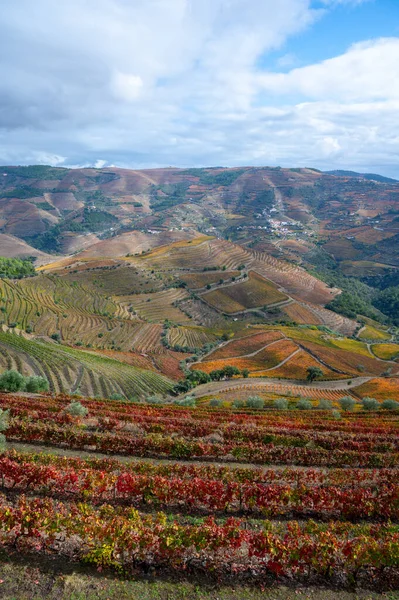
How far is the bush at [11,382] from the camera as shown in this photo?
48469 mm

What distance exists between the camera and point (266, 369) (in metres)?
104

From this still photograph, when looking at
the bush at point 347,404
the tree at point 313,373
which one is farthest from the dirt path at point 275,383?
the bush at point 347,404

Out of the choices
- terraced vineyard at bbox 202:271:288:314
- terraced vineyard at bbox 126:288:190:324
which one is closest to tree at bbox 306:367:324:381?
terraced vineyard at bbox 126:288:190:324

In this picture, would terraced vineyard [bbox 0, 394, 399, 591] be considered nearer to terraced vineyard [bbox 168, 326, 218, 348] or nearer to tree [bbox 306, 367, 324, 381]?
tree [bbox 306, 367, 324, 381]

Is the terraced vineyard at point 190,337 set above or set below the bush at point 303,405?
below

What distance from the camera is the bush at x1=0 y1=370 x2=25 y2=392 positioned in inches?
1908

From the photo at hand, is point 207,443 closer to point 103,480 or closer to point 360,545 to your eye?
point 103,480

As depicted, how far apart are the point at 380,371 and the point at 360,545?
336ft

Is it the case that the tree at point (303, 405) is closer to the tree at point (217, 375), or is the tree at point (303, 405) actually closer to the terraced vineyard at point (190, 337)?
the tree at point (217, 375)

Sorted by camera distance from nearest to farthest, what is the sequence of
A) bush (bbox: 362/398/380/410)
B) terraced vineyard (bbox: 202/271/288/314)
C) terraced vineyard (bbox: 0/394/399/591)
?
1. terraced vineyard (bbox: 0/394/399/591)
2. bush (bbox: 362/398/380/410)
3. terraced vineyard (bbox: 202/271/288/314)

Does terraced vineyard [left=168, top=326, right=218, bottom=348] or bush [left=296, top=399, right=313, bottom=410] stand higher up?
bush [left=296, top=399, right=313, bottom=410]

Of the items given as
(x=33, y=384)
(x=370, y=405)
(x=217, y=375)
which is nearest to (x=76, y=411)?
(x=33, y=384)

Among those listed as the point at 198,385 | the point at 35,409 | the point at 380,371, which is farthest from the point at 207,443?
the point at 380,371

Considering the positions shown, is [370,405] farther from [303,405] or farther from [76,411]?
[76,411]
